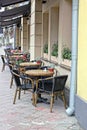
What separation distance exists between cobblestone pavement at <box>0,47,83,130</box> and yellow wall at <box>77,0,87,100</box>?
2.09 ft

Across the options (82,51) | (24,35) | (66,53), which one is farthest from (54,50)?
(24,35)

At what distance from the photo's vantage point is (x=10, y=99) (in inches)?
332

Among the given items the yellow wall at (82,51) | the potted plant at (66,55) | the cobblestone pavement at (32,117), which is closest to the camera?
the yellow wall at (82,51)

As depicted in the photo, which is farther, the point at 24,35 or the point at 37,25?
the point at 24,35

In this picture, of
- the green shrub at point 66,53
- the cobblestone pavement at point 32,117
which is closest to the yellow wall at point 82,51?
the cobblestone pavement at point 32,117

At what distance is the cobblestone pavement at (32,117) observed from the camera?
5898mm

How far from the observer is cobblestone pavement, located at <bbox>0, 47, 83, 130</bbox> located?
5.90m

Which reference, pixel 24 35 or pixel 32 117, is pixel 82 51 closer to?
pixel 32 117

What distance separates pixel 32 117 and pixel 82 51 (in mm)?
1706

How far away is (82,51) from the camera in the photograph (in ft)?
19.7

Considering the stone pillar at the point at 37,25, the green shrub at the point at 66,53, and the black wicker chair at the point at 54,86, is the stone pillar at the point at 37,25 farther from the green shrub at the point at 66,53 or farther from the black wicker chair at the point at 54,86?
the black wicker chair at the point at 54,86

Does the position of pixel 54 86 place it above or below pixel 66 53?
below

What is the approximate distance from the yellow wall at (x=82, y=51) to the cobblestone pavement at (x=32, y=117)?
2.09 feet

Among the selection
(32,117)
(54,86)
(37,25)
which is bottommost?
(32,117)
